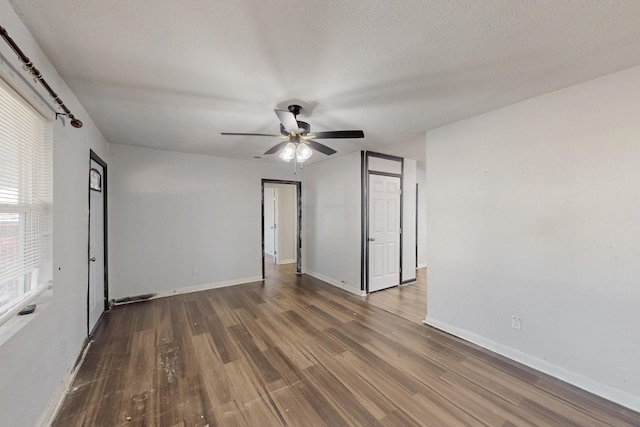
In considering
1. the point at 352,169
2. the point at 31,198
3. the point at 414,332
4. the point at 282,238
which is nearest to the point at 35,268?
the point at 31,198

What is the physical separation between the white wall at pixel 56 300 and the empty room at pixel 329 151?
2 cm

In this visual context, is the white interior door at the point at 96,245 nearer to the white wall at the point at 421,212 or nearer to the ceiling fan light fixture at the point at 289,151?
the ceiling fan light fixture at the point at 289,151

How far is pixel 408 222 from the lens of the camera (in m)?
4.75

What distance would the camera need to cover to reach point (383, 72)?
1.80 metres

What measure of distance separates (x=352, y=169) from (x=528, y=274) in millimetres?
2773

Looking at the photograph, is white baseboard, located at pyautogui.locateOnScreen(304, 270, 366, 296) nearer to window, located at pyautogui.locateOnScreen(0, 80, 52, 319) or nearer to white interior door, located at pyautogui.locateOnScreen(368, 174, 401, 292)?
white interior door, located at pyautogui.locateOnScreen(368, 174, 401, 292)

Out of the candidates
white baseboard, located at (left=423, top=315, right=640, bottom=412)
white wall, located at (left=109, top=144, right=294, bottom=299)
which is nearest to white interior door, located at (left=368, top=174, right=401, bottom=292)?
white baseboard, located at (left=423, top=315, right=640, bottom=412)

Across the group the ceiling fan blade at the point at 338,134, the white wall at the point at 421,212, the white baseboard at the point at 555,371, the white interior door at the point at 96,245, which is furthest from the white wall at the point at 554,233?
the white interior door at the point at 96,245

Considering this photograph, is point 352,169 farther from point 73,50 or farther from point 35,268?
point 35,268

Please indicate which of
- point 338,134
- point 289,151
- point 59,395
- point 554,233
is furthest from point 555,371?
point 59,395

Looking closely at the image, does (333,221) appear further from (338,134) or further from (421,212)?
(338,134)

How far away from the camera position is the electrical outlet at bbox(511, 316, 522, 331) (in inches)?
89.2

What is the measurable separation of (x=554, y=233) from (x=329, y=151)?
220 cm

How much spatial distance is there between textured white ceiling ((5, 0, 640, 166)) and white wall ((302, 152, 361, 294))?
188cm
